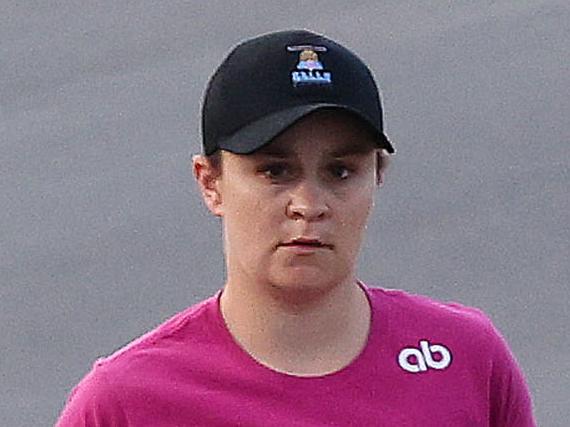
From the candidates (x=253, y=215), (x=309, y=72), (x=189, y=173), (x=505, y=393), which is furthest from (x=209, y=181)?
(x=189, y=173)

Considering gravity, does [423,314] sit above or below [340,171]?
below

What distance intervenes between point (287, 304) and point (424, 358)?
269 mm

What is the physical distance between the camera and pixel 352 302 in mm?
2635

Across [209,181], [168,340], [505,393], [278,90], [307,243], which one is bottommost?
[505,393]

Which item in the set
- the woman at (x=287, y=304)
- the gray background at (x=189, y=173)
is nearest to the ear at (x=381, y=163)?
the woman at (x=287, y=304)

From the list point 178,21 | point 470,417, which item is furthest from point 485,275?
point 470,417

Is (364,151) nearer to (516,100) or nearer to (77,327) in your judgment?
(77,327)

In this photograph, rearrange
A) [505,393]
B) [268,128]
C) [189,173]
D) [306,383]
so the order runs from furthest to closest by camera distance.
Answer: [189,173], [505,393], [306,383], [268,128]

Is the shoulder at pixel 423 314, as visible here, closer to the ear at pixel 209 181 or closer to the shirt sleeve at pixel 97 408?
the ear at pixel 209 181

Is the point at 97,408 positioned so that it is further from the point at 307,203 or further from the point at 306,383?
the point at 307,203

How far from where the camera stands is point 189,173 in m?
7.82

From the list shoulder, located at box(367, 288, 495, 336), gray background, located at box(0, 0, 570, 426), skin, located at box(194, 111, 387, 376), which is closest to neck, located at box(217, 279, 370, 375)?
skin, located at box(194, 111, 387, 376)

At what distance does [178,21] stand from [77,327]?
332 centimetres

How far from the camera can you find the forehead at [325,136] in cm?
246
